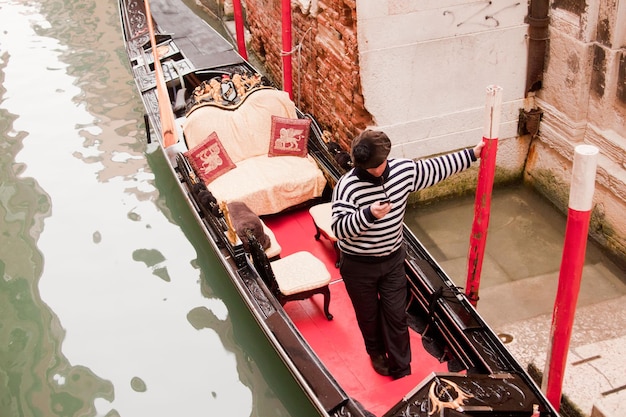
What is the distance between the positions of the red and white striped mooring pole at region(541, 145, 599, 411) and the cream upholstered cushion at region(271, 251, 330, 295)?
1129mm

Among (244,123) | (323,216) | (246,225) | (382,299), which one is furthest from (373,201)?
(244,123)

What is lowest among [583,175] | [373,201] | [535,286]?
[535,286]

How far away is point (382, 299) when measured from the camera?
112 inches

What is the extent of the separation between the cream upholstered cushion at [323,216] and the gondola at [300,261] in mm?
11

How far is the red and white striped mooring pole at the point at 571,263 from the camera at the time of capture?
2412 millimetres

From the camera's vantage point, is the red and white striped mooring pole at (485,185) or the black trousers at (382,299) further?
the red and white striped mooring pole at (485,185)

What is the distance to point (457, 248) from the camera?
4.54 m

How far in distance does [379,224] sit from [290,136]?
204 cm

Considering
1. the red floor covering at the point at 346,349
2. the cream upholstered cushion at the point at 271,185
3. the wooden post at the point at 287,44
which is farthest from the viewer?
the wooden post at the point at 287,44

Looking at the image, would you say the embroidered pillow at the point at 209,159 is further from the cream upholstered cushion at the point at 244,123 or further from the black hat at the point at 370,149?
the black hat at the point at 370,149

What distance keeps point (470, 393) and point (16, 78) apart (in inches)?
259

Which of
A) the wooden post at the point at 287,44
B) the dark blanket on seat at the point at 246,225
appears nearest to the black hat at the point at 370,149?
the dark blanket on seat at the point at 246,225

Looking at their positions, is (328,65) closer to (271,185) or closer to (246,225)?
(271,185)

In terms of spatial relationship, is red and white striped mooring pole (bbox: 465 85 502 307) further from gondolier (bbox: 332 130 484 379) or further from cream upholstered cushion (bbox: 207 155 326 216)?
cream upholstered cushion (bbox: 207 155 326 216)
